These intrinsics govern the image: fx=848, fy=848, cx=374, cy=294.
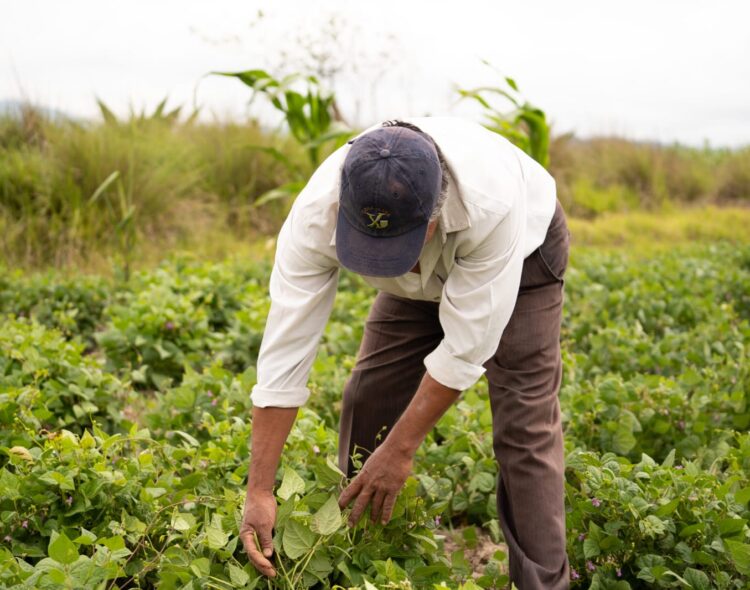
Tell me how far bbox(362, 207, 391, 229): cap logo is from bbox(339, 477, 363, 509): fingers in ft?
2.10

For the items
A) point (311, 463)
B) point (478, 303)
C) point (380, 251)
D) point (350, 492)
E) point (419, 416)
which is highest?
point (380, 251)

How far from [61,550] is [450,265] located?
3.61ft

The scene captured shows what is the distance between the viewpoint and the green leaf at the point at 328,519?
1994 mm

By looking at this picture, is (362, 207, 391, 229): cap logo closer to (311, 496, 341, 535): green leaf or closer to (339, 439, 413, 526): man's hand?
(339, 439, 413, 526): man's hand

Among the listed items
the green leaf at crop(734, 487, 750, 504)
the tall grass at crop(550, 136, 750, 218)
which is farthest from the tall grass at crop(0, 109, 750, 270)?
the green leaf at crop(734, 487, 750, 504)

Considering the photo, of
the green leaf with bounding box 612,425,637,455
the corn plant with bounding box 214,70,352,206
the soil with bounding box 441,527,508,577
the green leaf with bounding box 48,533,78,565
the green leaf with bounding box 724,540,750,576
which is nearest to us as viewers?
the green leaf with bounding box 48,533,78,565

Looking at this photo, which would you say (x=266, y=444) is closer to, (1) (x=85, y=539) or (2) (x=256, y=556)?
(2) (x=256, y=556)

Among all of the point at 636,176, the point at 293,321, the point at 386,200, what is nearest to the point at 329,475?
the point at 293,321

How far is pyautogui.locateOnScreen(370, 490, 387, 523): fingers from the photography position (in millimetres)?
2029

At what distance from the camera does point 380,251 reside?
181cm

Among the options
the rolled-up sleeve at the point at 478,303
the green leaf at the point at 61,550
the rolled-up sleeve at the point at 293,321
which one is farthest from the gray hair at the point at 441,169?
the green leaf at the point at 61,550

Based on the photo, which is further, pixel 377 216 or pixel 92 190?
pixel 92 190

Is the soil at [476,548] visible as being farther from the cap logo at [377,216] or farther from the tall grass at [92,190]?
the tall grass at [92,190]

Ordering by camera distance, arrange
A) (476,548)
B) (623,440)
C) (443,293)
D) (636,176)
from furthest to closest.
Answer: (636,176), (623,440), (476,548), (443,293)
